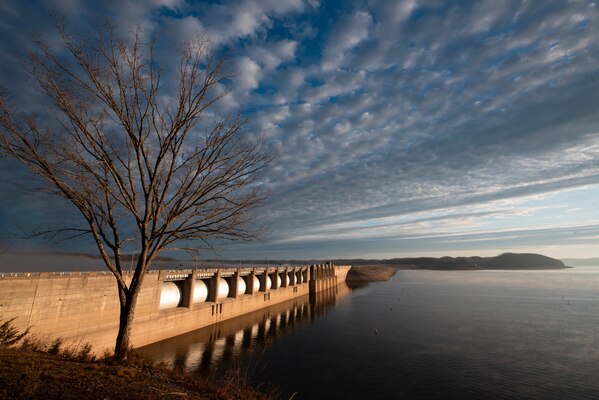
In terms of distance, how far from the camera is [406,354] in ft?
110

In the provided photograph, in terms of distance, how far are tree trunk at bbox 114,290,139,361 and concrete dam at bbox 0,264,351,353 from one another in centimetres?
1276

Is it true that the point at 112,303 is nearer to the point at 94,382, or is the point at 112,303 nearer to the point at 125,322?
the point at 125,322

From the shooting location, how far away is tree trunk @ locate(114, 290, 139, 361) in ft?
40.9

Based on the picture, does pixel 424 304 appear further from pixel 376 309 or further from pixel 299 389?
pixel 299 389

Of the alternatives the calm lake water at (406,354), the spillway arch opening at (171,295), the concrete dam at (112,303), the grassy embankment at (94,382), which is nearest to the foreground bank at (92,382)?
the grassy embankment at (94,382)

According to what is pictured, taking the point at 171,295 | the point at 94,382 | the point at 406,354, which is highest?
the point at 171,295

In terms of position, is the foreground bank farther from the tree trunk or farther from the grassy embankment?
the tree trunk

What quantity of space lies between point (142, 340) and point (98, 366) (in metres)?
23.5

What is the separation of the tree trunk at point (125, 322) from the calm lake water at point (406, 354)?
48.6 ft

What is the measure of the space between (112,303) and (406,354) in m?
31.3

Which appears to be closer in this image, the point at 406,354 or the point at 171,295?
the point at 406,354

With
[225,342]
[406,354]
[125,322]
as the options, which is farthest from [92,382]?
[406,354]

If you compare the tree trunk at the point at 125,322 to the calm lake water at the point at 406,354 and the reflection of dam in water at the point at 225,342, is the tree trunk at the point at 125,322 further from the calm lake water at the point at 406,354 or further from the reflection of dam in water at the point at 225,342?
the calm lake water at the point at 406,354

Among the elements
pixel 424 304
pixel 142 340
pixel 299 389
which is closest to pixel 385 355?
pixel 299 389
